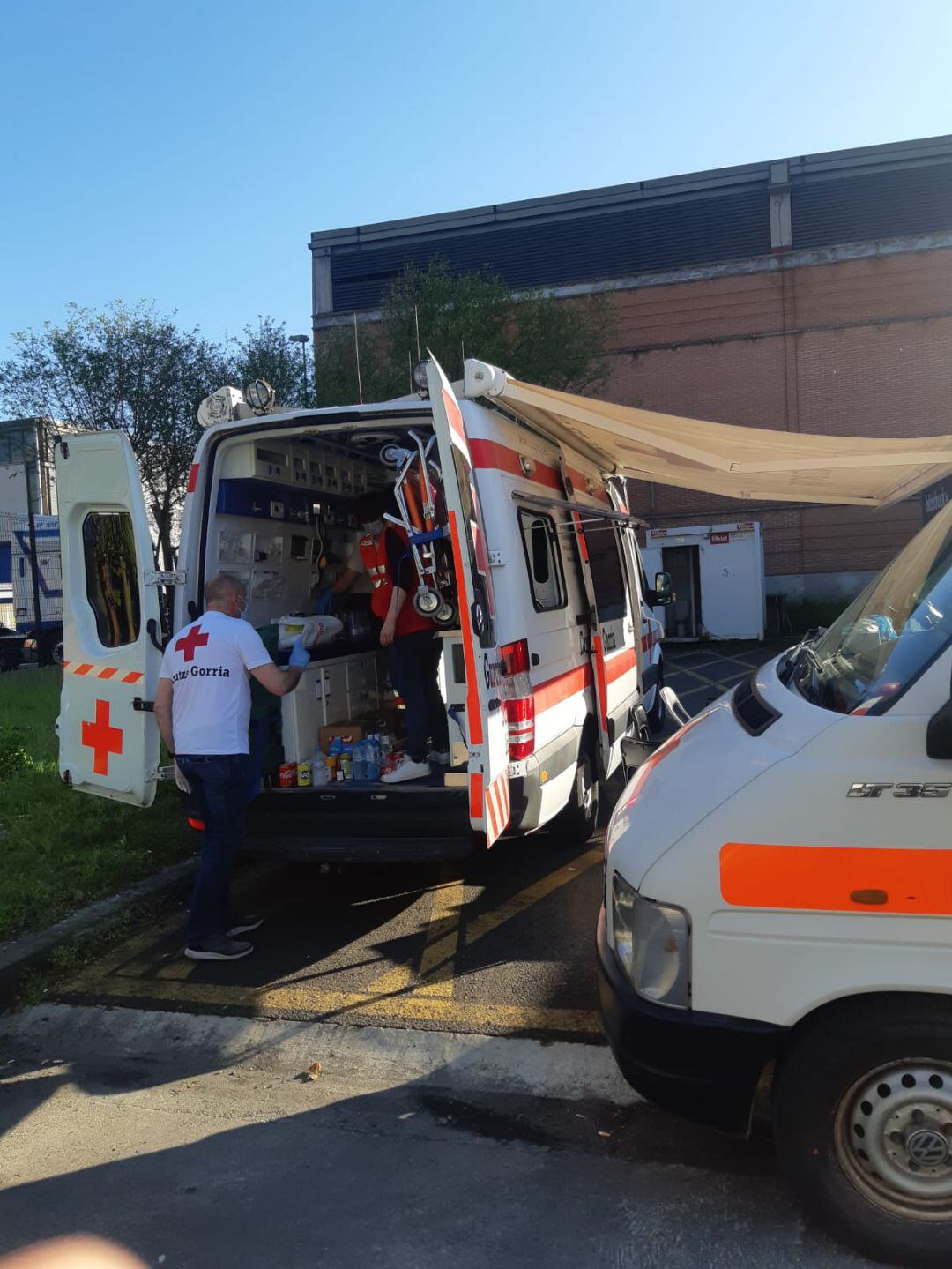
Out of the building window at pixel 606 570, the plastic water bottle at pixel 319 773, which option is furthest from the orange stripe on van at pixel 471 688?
the building window at pixel 606 570

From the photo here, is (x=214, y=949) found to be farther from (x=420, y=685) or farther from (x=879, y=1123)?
(x=879, y=1123)

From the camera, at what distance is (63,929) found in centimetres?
499

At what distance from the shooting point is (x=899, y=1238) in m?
2.46

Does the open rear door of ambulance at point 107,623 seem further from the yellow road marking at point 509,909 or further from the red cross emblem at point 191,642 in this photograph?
the yellow road marking at point 509,909

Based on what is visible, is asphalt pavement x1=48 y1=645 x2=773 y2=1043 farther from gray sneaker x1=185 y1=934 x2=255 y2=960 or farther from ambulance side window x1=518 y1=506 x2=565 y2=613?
ambulance side window x1=518 y1=506 x2=565 y2=613

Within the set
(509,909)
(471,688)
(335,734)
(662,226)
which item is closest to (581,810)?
(509,909)

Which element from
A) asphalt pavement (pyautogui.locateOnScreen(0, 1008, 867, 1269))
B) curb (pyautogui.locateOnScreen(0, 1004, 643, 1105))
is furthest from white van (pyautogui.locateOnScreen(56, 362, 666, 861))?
asphalt pavement (pyautogui.locateOnScreen(0, 1008, 867, 1269))

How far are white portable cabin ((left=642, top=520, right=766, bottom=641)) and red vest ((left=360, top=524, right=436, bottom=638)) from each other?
15.2 meters

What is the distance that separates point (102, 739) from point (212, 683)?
90 centimetres

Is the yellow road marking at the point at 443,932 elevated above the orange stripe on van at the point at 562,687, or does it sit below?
below

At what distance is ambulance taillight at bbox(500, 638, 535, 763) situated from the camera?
4.62 m

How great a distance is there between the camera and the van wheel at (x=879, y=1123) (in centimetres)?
241

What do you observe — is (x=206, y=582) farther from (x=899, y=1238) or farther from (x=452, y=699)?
(x=899, y=1238)

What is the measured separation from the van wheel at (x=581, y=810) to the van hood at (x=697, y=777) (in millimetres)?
2780
